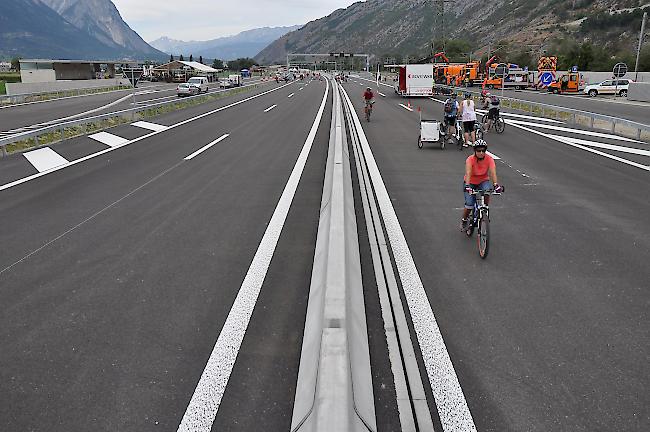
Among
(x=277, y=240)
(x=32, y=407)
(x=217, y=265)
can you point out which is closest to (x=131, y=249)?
(x=217, y=265)

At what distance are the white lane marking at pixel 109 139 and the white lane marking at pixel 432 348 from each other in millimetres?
13517

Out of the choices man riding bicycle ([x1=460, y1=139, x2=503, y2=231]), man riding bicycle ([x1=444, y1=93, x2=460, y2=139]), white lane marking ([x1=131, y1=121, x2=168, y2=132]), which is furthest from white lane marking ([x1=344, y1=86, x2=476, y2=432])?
white lane marking ([x1=131, y1=121, x2=168, y2=132])

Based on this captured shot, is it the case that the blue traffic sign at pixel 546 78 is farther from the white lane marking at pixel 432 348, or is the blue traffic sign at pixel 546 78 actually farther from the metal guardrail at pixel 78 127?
the white lane marking at pixel 432 348

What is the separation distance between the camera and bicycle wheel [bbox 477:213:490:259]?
6963 mm

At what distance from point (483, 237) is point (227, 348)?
3973mm

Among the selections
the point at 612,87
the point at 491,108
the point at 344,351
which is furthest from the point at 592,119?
the point at 612,87

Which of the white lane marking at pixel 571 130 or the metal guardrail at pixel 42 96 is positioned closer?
the white lane marking at pixel 571 130

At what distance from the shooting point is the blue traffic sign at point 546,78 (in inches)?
2112

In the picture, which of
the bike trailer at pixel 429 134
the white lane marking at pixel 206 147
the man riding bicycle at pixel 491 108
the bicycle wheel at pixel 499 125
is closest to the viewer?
the white lane marking at pixel 206 147

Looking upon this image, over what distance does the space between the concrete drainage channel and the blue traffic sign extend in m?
53.9

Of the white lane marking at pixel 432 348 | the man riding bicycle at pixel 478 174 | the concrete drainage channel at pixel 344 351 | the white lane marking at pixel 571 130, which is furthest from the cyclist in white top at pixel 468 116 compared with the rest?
the concrete drainage channel at pixel 344 351

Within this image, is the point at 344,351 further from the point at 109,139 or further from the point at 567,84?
the point at 567,84

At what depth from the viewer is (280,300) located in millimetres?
5723

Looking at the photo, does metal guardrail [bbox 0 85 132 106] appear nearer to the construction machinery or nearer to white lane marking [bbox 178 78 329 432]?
white lane marking [bbox 178 78 329 432]
